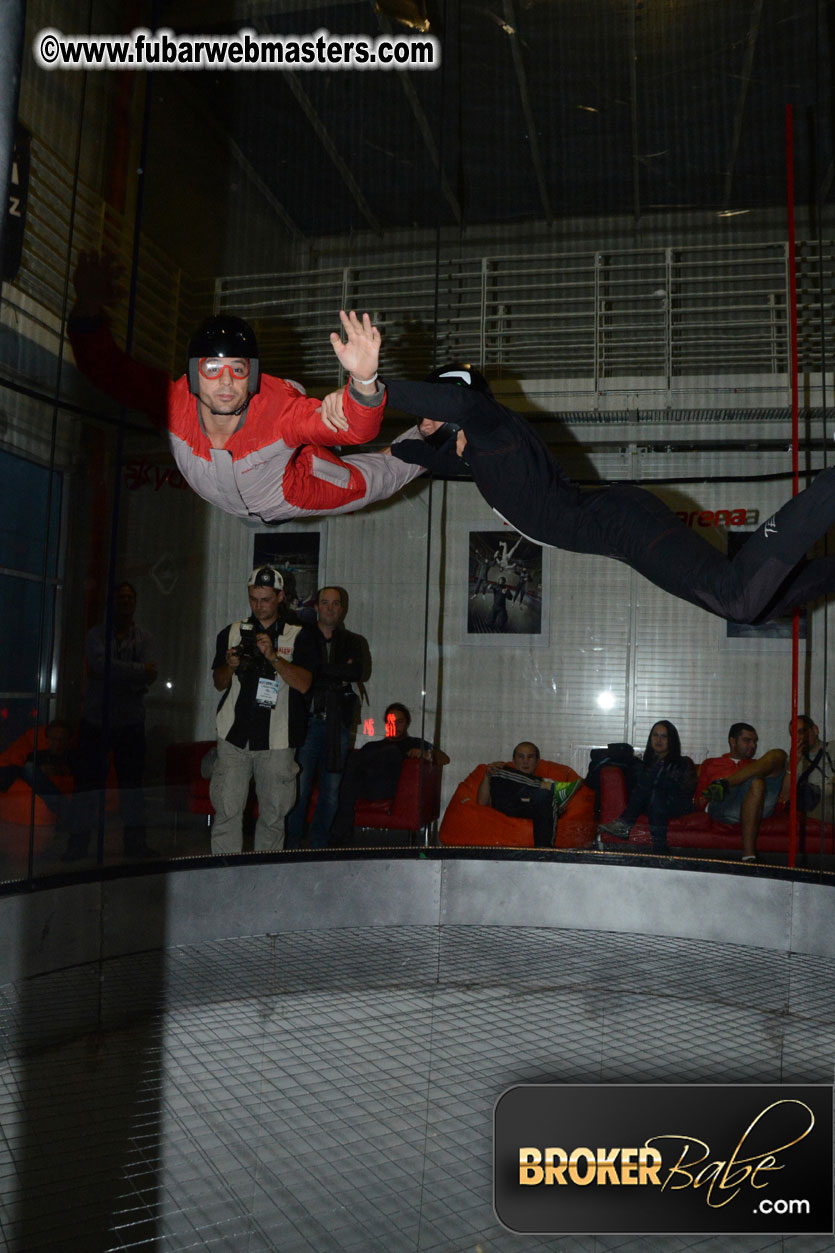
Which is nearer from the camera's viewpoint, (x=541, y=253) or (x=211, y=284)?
A: (x=211, y=284)

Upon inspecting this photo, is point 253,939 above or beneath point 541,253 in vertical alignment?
beneath

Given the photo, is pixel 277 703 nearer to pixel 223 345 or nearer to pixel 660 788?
pixel 223 345

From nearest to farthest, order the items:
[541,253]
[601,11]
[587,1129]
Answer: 1. [587,1129]
2. [601,11]
3. [541,253]

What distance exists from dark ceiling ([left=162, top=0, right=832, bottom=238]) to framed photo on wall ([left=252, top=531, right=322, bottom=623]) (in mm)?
1526

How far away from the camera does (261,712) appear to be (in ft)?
14.7

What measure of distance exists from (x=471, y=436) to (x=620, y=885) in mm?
2624

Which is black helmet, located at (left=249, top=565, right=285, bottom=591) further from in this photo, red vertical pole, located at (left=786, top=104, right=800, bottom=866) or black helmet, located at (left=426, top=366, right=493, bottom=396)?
red vertical pole, located at (left=786, top=104, right=800, bottom=866)

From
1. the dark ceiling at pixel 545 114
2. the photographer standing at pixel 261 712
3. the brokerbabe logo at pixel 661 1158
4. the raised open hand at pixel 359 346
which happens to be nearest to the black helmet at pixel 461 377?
the raised open hand at pixel 359 346

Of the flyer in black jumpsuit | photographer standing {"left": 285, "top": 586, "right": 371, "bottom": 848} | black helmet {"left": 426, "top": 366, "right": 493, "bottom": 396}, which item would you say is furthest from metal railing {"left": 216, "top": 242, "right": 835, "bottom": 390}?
black helmet {"left": 426, "top": 366, "right": 493, "bottom": 396}

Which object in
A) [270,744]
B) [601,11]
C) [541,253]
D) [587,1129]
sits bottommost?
[587,1129]

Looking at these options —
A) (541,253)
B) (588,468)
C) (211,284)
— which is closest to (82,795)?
(211,284)

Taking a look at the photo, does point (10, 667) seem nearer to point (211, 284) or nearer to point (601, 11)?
point (211, 284)

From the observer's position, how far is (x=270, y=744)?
4.52m

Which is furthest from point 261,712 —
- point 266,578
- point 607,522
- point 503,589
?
point 607,522
